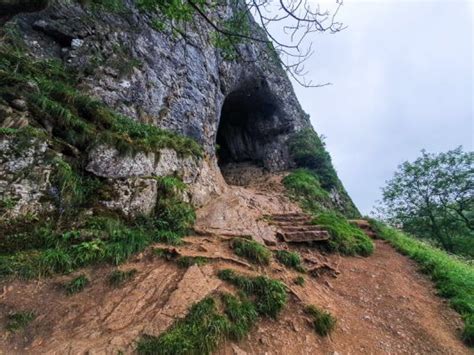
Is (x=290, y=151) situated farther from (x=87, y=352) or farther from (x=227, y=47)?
(x=87, y=352)

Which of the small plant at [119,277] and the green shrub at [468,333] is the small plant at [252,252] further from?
the green shrub at [468,333]

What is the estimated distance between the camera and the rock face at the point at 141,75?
4.94 meters

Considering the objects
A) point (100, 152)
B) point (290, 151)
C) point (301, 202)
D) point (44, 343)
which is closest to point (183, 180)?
point (100, 152)

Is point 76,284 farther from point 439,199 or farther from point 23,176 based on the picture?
point 439,199

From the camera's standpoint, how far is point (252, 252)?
14.4 ft

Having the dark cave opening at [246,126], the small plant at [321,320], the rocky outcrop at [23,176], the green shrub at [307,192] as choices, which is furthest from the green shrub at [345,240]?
the dark cave opening at [246,126]

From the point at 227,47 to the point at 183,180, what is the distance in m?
3.24

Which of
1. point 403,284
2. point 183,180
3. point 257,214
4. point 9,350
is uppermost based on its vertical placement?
point 183,180

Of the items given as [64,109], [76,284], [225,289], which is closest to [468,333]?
[225,289]

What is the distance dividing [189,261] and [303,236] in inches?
115

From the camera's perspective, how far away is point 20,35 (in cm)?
572

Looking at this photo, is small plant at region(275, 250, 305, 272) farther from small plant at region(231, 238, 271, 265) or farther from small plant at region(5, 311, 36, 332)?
small plant at region(5, 311, 36, 332)

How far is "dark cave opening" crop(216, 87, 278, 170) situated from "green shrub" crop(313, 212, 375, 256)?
8.68m

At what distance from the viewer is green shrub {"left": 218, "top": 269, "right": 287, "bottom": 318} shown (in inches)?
132
